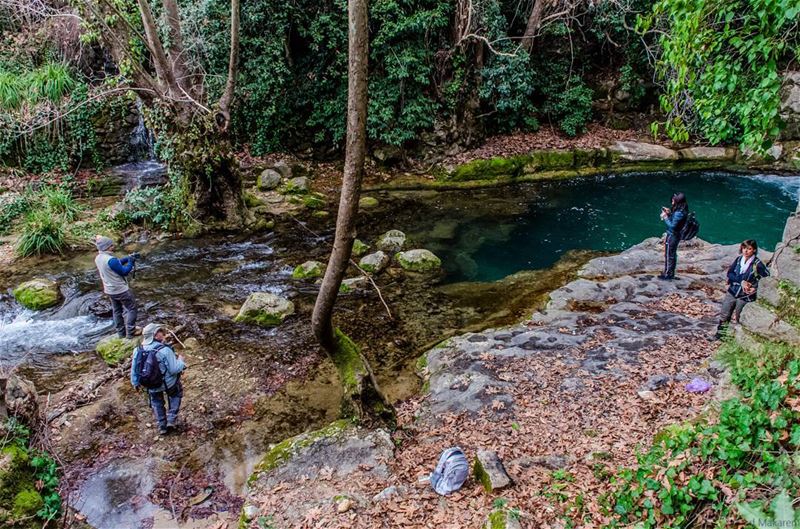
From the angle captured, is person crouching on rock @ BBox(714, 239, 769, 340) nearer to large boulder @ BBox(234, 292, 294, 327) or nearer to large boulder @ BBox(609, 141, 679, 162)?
large boulder @ BBox(234, 292, 294, 327)

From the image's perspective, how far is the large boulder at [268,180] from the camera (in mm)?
16312

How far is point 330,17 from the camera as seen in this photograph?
1691 centimetres

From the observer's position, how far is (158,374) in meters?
6.17

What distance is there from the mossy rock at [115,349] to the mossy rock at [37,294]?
2.37m

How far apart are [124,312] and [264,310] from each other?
2.46 meters

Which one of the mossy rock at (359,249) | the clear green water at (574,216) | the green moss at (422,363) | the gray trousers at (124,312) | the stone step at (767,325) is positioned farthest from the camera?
the clear green water at (574,216)

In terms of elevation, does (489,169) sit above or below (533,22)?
below

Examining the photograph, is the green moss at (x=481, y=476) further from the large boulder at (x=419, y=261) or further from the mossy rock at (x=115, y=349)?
the large boulder at (x=419, y=261)

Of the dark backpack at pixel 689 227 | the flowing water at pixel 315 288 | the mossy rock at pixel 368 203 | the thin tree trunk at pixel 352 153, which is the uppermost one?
the thin tree trunk at pixel 352 153

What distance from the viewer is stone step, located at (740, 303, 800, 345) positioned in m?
4.56

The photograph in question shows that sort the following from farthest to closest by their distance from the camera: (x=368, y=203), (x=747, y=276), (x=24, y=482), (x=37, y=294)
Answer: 1. (x=368, y=203)
2. (x=37, y=294)
3. (x=747, y=276)
4. (x=24, y=482)

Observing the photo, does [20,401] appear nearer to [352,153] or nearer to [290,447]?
[290,447]

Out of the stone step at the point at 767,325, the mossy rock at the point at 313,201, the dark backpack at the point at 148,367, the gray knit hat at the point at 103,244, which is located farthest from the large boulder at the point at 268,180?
the stone step at the point at 767,325

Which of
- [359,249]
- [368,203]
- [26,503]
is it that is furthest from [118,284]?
[368,203]
